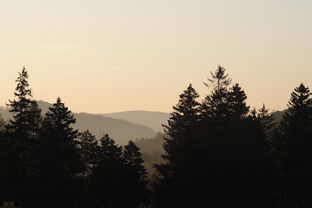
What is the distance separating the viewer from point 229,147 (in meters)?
43.5

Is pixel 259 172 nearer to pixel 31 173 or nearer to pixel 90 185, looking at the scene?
pixel 31 173

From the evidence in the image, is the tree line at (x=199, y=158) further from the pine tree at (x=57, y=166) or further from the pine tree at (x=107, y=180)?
the pine tree at (x=107, y=180)

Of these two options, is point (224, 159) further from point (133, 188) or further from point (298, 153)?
point (133, 188)

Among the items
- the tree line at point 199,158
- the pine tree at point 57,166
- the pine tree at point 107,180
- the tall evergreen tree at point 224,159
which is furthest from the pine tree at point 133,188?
the tall evergreen tree at point 224,159

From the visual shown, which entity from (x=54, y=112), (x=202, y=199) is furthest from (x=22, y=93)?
(x=202, y=199)

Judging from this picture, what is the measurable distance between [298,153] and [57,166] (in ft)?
78.3

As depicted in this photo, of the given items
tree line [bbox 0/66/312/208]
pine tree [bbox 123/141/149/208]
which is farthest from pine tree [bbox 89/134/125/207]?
tree line [bbox 0/66/312/208]

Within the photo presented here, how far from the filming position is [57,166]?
1812 inches

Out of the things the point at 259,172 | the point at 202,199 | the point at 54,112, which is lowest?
the point at 202,199

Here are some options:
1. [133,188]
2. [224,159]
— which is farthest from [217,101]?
[133,188]

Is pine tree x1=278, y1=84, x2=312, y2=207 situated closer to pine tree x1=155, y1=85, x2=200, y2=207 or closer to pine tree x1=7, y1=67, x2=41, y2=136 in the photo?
pine tree x1=155, y1=85, x2=200, y2=207

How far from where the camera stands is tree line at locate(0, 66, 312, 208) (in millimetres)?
43156

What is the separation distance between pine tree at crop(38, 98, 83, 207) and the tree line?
88 mm

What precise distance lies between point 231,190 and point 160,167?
348 inches
